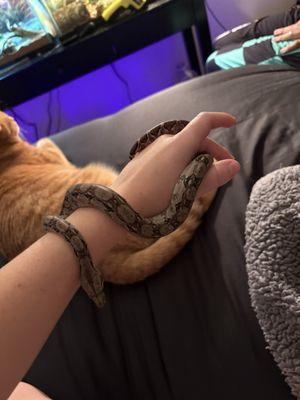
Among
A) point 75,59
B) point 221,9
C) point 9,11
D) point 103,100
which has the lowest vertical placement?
point 103,100

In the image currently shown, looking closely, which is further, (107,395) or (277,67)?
(277,67)

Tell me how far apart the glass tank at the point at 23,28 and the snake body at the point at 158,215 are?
179 cm

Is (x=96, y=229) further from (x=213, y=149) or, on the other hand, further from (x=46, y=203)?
(x=46, y=203)

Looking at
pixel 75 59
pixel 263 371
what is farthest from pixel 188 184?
pixel 75 59

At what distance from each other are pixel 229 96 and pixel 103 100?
5.90ft

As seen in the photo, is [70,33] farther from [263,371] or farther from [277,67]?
[263,371]

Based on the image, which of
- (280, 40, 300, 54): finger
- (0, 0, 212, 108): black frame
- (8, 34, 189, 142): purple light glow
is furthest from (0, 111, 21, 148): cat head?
(8, 34, 189, 142): purple light glow

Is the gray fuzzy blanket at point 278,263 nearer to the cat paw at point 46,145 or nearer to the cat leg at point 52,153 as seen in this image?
the cat leg at point 52,153

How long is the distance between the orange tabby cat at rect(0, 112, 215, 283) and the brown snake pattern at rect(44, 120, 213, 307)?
0.32ft

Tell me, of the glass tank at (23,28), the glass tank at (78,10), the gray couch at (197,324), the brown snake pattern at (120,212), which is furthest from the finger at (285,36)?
the brown snake pattern at (120,212)

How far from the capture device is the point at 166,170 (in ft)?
2.67

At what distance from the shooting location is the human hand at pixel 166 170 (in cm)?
81

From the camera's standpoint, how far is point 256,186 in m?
1.07

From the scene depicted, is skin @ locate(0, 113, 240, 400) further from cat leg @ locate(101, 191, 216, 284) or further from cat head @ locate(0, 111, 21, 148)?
cat head @ locate(0, 111, 21, 148)
